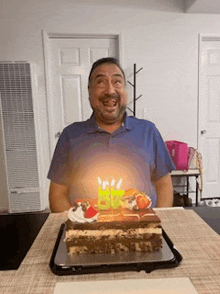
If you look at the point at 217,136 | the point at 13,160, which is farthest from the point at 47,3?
the point at 217,136

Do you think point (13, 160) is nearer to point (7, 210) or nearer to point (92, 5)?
point (7, 210)

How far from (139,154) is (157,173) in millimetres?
166

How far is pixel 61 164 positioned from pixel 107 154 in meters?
0.29

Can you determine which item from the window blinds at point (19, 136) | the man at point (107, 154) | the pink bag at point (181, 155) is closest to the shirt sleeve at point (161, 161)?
the man at point (107, 154)

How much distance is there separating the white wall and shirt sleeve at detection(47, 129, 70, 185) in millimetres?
1985

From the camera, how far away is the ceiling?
3156 millimetres

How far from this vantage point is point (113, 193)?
1046 millimetres

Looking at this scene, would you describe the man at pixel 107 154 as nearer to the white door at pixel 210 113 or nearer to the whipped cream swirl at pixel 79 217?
the whipped cream swirl at pixel 79 217

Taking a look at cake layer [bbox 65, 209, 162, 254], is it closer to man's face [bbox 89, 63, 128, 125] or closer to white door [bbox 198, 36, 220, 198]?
man's face [bbox 89, 63, 128, 125]

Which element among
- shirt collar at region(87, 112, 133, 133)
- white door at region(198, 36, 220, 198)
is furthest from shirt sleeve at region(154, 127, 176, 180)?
white door at region(198, 36, 220, 198)

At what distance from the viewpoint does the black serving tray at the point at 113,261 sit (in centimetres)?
76

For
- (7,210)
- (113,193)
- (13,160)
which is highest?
(113,193)

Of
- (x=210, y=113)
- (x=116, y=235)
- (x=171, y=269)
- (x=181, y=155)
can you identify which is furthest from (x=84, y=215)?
(x=210, y=113)

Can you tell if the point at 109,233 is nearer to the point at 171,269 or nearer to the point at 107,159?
the point at 171,269
